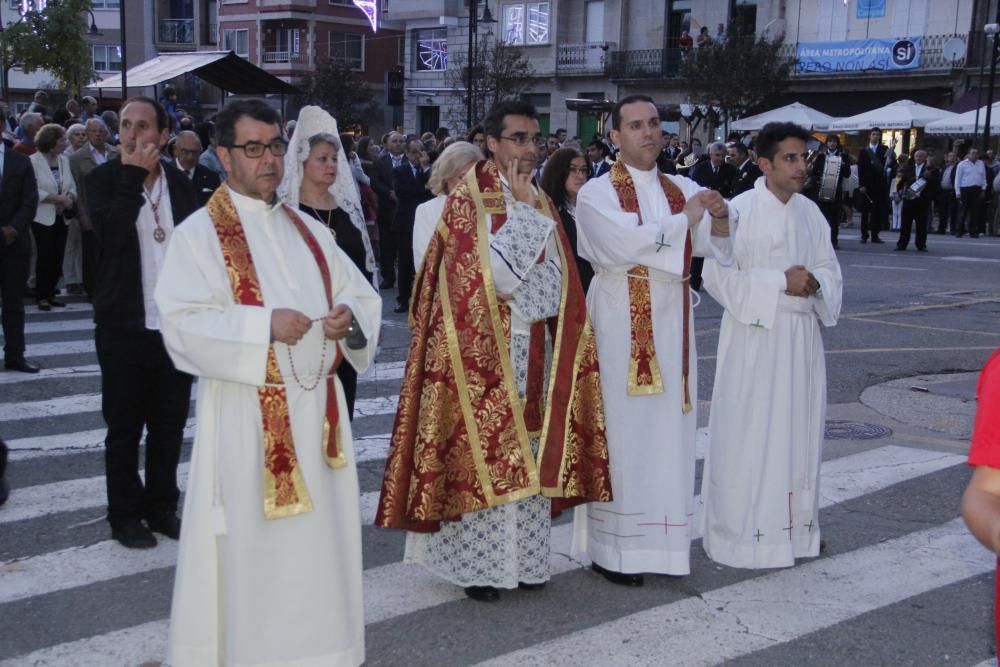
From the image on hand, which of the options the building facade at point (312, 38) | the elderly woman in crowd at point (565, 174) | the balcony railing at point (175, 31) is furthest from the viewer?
the balcony railing at point (175, 31)

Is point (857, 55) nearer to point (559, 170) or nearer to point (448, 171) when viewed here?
point (559, 170)

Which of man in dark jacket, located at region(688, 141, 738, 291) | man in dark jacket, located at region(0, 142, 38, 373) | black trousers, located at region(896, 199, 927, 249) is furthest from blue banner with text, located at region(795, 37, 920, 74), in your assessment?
man in dark jacket, located at region(0, 142, 38, 373)

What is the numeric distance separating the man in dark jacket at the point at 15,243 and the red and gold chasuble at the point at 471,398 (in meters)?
5.29

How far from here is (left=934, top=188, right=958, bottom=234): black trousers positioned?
25250mm

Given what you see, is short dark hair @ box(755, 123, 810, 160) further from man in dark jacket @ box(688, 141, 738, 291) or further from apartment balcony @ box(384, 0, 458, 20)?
apartment balcony @ box(384, 0, 458, 20)

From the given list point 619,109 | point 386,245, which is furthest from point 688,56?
point 619,109

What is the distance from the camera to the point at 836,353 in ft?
35.1

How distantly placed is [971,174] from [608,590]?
2139 centimetres

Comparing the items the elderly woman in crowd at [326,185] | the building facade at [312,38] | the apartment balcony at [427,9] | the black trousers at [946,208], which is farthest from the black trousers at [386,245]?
the building facade at [312,38]

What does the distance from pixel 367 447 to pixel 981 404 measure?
18.0 ft

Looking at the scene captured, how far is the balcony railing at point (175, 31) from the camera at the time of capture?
6003 cm

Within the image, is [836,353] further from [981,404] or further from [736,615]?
[981,404]

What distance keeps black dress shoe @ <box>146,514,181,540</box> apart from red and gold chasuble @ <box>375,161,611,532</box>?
4.33 ft

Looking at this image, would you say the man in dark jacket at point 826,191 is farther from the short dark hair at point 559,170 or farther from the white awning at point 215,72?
the short dark hair at point 559,170
